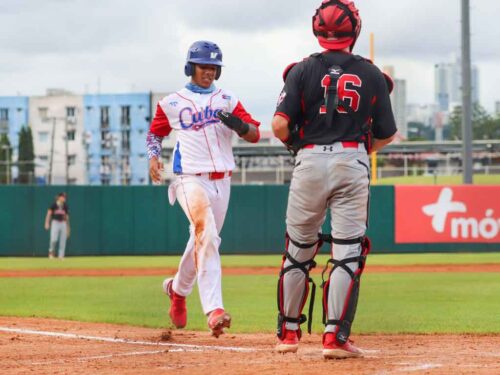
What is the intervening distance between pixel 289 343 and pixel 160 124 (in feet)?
7.11

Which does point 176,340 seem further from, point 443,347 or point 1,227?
point 1,227

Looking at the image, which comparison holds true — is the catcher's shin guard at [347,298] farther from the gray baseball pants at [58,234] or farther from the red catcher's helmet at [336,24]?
the gray baseball pants at [58,234]

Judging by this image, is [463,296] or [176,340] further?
[463,296]

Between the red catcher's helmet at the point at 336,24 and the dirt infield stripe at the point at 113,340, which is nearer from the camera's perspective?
the red catcher's helmet at the point at 336,24

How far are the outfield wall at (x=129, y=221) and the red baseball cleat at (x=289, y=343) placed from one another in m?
21.0

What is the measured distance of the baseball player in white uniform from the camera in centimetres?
747

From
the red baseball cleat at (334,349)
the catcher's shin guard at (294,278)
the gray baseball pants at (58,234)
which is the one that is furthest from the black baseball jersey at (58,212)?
the red baseball cleat at (334,349)

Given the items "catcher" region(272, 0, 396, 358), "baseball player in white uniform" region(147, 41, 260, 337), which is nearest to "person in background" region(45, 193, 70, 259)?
"baseball player in white uniform" region(147, 41, 260, 337)

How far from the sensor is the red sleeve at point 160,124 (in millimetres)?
Result: 7816

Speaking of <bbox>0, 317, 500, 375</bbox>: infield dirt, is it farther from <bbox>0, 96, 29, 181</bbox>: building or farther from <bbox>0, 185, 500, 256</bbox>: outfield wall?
<bbox>0, 96, 29, 181</bbox>: building

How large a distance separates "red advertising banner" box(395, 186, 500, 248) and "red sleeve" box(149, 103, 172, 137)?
62.9 ft

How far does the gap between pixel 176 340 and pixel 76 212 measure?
20.9m

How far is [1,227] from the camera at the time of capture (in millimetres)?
28016

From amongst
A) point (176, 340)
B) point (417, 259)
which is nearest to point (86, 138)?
point (417, 259)
